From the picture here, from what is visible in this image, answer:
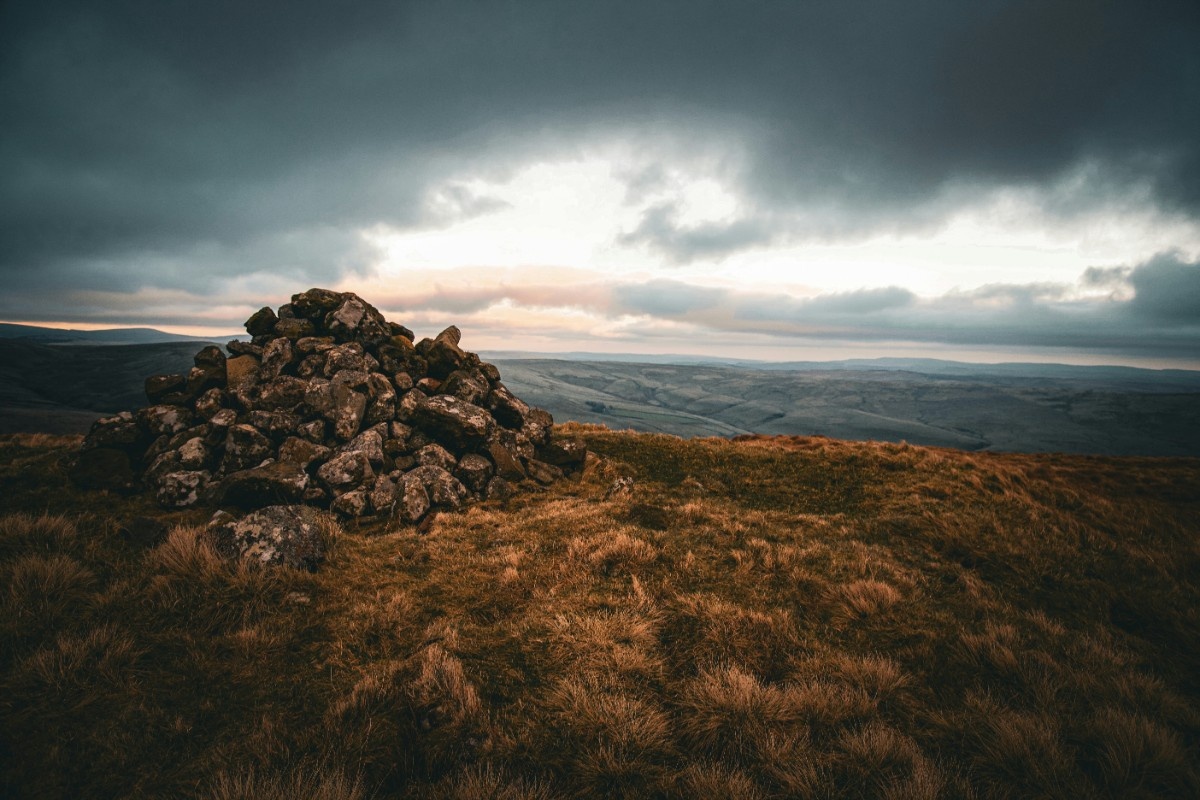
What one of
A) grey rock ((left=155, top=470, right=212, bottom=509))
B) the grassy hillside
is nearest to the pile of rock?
grey rock ((left=155, top=470, right=212, bottom=509))

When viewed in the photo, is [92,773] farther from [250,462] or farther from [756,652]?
[250,462]

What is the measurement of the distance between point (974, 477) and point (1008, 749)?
46.7ft

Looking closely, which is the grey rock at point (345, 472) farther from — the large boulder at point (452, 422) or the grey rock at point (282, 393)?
the grey rock at point (282, 393)

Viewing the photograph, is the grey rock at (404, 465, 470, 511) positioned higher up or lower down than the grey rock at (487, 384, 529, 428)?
lower down

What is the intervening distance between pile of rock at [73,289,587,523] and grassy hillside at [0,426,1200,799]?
45.6 inches

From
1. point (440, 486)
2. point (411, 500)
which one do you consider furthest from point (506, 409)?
point (411, 500)

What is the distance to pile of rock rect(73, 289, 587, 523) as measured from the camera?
1112cm

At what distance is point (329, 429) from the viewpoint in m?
12.8

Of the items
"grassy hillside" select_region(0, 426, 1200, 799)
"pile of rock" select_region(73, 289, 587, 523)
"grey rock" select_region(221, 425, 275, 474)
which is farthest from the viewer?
"grey rock" select_region(221, 425, 275, 474)

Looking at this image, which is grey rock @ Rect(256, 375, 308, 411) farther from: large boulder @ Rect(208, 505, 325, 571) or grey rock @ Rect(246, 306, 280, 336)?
large boulder @ Rect(208, 505, 325, 571)

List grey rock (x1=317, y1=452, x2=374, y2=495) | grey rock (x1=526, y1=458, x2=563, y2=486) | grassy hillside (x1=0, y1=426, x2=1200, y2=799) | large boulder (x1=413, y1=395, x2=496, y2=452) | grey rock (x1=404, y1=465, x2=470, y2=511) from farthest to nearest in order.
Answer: grey rock (x1=526, y1=458, x2=563, y2=486) → large boulder (x1=413, y1=395, x2=496, y2=452) → grey rock (x1=404, y1=465, x2=470, y2=511) → grey rock (x1=317, y1=452, x2=374, y2=495) → grassy hillside (x1=0, y1=426, x2=1200, y2=799)

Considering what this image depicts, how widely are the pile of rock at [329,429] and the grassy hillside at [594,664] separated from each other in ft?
3.80

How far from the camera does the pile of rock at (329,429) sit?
438 inches

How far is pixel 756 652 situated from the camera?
5977 mm
